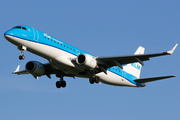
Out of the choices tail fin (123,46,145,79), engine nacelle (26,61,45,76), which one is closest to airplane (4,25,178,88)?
engine nacelle (26,61,45,76)

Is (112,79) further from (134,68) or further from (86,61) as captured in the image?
(134,68)

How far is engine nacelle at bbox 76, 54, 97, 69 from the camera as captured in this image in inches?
1208

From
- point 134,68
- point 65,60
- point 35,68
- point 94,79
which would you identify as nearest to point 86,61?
point 65,60

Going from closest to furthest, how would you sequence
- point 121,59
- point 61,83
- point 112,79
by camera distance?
point 121,59 → point 112,79 → point 61,83

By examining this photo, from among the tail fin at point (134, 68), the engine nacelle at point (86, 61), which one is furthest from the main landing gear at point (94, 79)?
the tail fin at point (134, 68)

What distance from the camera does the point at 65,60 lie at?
99.7 feet

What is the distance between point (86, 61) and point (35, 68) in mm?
6753

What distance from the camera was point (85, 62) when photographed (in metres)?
30.6

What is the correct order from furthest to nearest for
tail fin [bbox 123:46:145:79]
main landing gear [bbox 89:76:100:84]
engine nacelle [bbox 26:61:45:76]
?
tail fin [bbox 123:46:145:79]
engine nacelle [bbox 26:61:45:76]
main landing gear [bbox 89:76:100:84]

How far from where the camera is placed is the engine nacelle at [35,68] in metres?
33.8

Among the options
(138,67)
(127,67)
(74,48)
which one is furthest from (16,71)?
(138,67)

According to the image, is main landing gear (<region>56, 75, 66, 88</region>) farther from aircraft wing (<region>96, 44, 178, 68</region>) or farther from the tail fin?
the tail fin

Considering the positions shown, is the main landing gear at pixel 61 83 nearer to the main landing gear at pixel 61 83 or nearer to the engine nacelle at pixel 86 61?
the main landing gear at pixel 61 83

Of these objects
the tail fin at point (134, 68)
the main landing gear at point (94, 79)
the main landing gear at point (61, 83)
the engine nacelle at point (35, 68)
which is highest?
the tail fin at point (134, 68)
